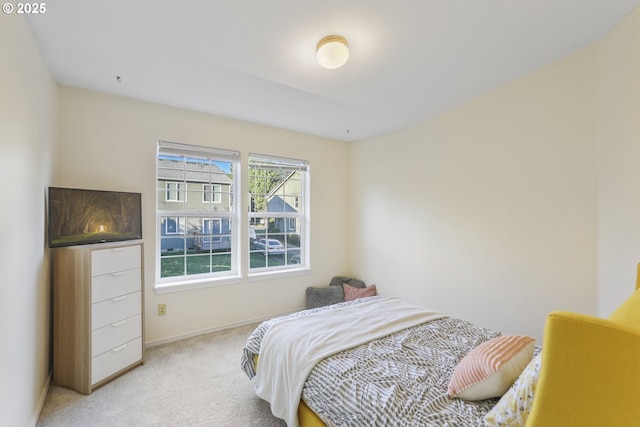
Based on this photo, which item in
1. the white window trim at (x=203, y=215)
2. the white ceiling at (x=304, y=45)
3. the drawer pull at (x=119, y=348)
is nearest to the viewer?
the white ceiling at (x=304, y=45)

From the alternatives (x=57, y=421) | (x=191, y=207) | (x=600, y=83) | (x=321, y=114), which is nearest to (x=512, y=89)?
(x=600, y=83)

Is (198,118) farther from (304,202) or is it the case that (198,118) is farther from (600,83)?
(600,83)

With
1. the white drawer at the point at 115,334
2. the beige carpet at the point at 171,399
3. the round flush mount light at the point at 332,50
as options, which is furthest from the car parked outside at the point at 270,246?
the round flush mount light at the point at 332,50

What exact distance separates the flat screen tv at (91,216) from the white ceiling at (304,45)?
93cm

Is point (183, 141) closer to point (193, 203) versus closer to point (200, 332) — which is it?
point (193, 203)

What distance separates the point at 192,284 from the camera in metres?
2.93

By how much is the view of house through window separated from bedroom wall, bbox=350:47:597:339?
1250 mm

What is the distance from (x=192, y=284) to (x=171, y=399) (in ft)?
3.86

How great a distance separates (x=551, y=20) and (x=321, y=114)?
1948 mm

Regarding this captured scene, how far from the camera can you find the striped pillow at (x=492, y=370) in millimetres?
1110

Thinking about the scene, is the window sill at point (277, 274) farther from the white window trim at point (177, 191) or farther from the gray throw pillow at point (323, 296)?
the white window trim at point (177, 191)

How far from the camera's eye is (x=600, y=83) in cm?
190

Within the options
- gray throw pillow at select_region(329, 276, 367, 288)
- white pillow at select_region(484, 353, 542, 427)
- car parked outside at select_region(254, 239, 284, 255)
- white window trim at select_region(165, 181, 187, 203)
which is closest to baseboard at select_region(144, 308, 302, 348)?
car parked outside at select_region(254, 239, 284, 255)

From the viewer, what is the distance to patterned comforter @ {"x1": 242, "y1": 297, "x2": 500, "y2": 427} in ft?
3.65
